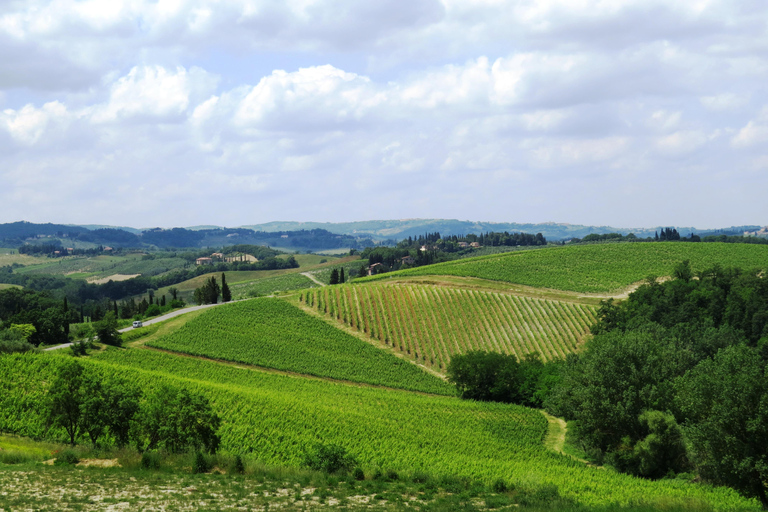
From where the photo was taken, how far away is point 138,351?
71312 millimetres

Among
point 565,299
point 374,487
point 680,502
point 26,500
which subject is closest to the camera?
point 26,500

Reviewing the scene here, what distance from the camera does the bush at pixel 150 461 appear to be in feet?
104

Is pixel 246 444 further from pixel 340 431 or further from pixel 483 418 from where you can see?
pixel 483 418

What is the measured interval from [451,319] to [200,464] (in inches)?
2784

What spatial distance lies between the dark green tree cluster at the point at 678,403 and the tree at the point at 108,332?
54110mm

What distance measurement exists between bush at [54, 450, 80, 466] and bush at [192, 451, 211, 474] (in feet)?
22.9

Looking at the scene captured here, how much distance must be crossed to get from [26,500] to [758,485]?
36622 millimetres

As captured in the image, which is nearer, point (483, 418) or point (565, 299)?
point (483, 418)

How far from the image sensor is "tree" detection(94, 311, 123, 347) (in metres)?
71.2

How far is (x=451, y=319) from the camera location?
98.8 metres

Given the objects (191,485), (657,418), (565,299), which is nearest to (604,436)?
(657,418)

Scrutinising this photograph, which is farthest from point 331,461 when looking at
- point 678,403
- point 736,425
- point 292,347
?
point 292,347

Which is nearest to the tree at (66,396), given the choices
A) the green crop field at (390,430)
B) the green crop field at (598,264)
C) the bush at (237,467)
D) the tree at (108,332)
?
the green crop field at (390,430)

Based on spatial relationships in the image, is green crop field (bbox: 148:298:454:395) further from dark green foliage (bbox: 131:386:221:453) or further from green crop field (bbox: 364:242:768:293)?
green crop field (bbox: 364:242:768:293)
